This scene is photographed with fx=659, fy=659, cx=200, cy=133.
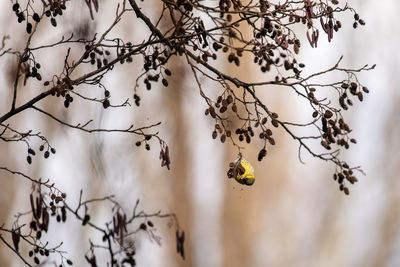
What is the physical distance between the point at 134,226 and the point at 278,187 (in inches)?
21.8

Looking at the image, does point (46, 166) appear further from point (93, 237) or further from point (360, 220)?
point (360, 220)

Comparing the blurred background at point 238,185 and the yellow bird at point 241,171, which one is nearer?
the yellow bird at point 241,171

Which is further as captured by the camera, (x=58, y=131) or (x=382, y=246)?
(x=382, y=246)

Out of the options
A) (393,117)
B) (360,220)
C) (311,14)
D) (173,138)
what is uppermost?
(393,117)

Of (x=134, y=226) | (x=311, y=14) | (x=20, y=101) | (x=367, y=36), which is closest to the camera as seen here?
(x=311, y=14)

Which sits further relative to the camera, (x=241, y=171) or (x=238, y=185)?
(x=238, y=185)

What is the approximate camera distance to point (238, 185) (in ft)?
7.85

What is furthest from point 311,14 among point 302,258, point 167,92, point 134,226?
point 302,258

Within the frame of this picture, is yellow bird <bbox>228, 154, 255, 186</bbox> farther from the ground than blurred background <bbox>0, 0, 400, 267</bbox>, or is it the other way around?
blurred background <bbox>0, 0, 400, 267</bbox>

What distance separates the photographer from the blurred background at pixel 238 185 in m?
2.17

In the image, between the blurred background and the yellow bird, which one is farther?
the blurred background

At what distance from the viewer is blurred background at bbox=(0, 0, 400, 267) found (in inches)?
85.4

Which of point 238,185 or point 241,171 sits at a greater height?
point 238,185

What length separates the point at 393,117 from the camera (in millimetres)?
2455
